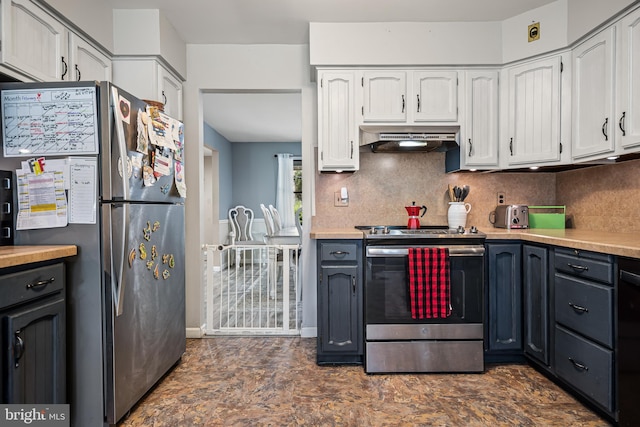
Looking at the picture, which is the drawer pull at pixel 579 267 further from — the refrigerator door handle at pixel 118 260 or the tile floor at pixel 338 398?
the refrigerator door handle at pixel 118 260

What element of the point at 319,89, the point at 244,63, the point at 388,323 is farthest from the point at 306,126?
the point at 388,323

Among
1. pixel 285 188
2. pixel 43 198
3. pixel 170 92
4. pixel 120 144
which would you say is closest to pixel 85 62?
pixel 170 92

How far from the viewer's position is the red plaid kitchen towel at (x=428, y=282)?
243 centimetres

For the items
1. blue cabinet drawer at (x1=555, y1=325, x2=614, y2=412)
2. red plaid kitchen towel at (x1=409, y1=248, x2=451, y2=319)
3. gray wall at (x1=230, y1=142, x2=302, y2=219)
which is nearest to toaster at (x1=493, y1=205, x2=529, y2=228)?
red plaid kitchen towel at (x1=409, y1=248, x2=451, y2=319)

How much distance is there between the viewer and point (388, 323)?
98.2 inches

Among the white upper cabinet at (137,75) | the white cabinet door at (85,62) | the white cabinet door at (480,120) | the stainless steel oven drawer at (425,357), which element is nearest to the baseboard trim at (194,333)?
the stainless steel oven drawer at (425,357)

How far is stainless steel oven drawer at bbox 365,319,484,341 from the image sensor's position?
8.14 feet

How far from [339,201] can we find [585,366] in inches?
76.2

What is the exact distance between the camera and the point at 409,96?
9.25ft

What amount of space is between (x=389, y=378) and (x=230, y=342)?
132 centimetres

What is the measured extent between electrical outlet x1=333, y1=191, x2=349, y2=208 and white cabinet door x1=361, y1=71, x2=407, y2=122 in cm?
68

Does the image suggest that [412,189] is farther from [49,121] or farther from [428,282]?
[49,121]

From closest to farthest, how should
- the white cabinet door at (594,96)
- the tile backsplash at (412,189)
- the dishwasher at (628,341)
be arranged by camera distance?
the dishwasher at (628,341), the white cabinet door at (594,96), the tile backsplash at (412,189)

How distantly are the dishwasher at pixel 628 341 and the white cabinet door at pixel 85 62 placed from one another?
302 cm
